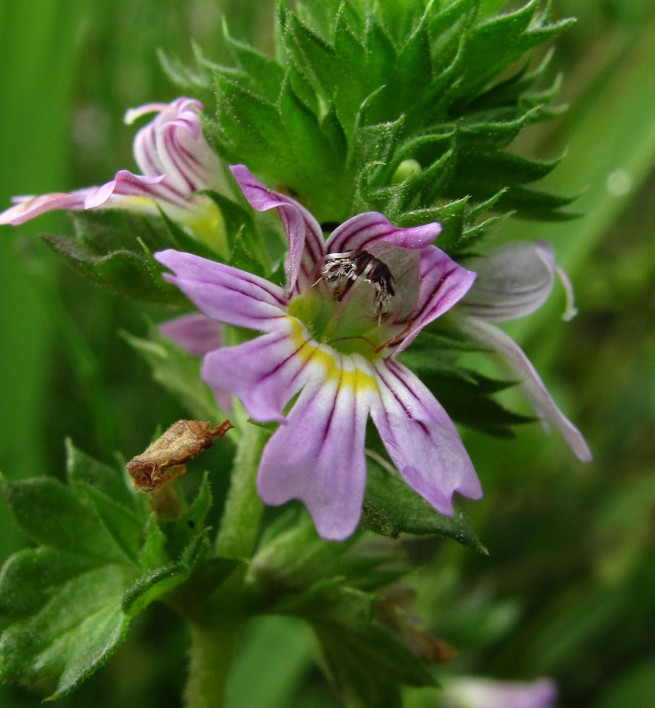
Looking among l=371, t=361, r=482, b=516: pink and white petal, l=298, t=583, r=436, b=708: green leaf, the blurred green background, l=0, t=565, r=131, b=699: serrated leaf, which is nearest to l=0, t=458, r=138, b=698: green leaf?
l=0, t=565, r=131, b=699: serrated leaf

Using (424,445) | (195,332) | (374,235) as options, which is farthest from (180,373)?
(424,445)

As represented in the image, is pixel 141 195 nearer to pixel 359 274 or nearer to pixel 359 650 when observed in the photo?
pixel 359 274

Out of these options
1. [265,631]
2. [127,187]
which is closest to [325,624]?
[127,187]

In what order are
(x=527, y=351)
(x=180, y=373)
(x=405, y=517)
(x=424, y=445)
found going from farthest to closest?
(x=527, y=351) → (x=180, y=373) → (x=405, y=517) → (x=424, y=445)

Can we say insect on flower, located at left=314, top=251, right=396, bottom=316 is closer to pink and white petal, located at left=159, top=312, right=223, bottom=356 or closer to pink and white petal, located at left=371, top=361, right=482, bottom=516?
pink and white petal, located at left=371, top=361, right=482, bottom=516

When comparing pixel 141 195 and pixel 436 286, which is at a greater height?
pixel 141 195

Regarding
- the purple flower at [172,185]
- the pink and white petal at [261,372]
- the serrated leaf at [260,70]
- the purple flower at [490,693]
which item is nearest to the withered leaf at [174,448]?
the pink and white petal at [261,372]

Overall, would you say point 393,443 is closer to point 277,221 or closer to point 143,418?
point 277,221
